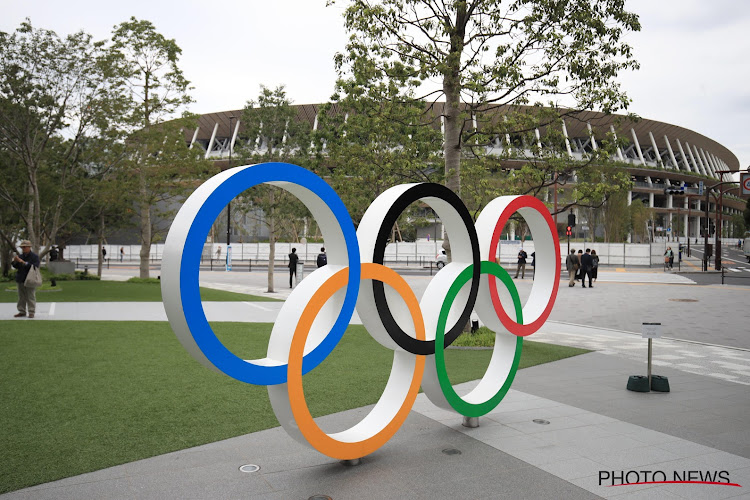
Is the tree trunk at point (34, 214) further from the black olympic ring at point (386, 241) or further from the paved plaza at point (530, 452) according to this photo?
the black olympic ring at point (386, 241)

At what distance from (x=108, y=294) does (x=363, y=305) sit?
17.2m

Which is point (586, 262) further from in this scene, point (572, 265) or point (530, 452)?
point (530, 452)

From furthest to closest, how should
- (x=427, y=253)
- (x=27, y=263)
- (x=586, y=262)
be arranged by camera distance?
(x=427, y=253) < (x=586, y=262) < (x=27, y=263)

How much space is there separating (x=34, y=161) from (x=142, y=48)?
6.91m

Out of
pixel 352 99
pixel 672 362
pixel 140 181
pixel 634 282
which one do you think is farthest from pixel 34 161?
pixel 634 282

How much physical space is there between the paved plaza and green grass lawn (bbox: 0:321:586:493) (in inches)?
15.2

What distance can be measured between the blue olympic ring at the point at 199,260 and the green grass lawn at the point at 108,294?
14822 millimetres

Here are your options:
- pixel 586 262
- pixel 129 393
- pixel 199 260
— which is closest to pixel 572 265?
pixel 586 262

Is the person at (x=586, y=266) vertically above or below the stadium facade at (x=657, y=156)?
below

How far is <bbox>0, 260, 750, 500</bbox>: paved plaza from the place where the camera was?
15.4 ft

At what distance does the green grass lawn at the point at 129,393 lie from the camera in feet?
18.0

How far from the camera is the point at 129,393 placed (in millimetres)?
7461

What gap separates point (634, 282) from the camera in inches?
1125

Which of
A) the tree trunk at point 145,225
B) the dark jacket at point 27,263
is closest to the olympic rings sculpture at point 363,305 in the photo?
the dark jacket at point 27,263
